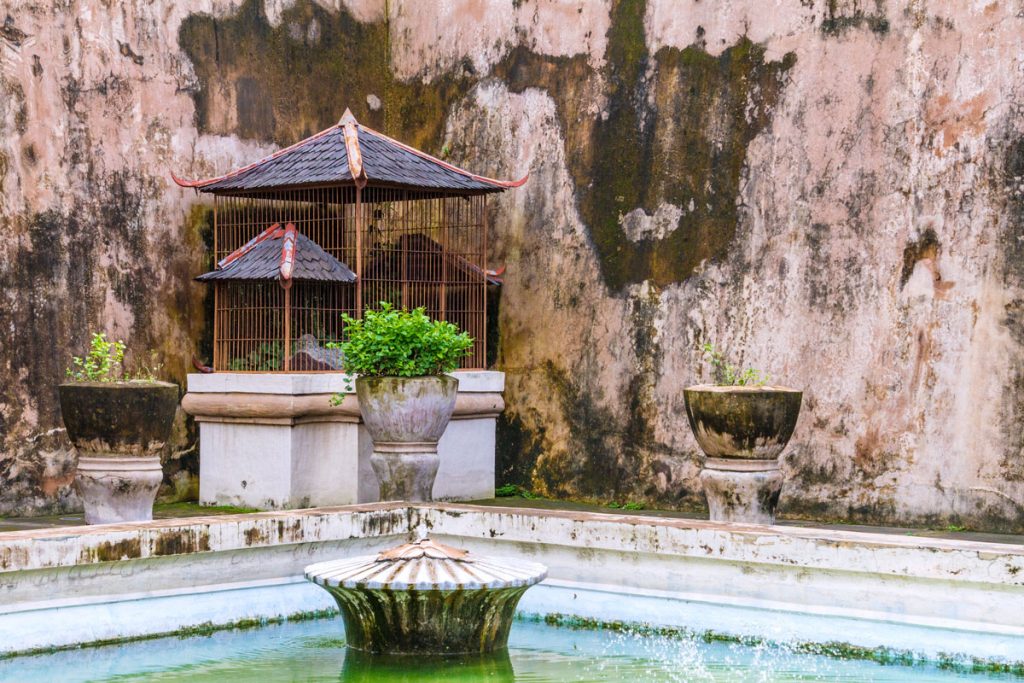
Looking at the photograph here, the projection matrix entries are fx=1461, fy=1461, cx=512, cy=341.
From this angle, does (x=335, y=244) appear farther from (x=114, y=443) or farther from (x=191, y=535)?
(x=191, y=535)

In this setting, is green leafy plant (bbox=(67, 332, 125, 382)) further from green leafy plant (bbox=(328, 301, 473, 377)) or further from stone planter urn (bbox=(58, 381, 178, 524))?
green leafy plant (bbox=(328, 301, 473, 377))

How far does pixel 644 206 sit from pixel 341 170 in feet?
7.28

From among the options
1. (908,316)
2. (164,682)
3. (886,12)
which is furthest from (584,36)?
(164,682)

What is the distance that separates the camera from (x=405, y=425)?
8953 millimetres

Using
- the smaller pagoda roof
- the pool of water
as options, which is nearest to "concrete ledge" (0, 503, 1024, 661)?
the pool of water

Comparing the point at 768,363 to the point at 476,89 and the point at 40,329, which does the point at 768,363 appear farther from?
the point at 40,329

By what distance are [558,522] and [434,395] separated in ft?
4.85

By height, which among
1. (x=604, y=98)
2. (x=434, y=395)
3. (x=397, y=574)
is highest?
(x=604, y=98)

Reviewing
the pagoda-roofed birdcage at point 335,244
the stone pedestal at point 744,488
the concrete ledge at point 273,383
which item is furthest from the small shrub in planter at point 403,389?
the stone pedestal at point 744,488

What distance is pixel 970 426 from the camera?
915 cm

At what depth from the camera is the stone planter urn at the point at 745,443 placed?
25.8 ft

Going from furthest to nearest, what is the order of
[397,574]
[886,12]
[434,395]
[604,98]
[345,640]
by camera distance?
1. [604,98]
2. [886,12]
3. [434,395]
4. [345,640]
5. [397,574]

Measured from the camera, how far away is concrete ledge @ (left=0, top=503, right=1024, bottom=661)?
261 inches

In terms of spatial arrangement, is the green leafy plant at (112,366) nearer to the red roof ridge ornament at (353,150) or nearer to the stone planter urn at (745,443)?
the red roof ridge ornament at (353,150)
